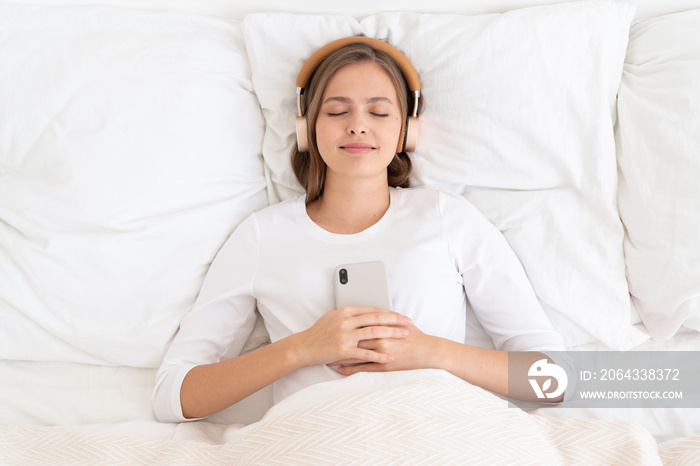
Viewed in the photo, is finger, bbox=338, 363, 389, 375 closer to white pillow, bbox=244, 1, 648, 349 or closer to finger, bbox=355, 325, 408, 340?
finger, bbox=355, 325, 408, 340

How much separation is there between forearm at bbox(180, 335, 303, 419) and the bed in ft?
0.26

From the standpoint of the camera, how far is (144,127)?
1.48m

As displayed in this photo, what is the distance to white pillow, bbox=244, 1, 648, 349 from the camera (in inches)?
56.9

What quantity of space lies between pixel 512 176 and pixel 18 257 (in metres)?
1.34

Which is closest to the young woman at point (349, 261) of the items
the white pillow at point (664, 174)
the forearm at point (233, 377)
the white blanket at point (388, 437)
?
the forearm at point (233, 377)

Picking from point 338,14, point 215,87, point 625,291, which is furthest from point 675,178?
point 215,87

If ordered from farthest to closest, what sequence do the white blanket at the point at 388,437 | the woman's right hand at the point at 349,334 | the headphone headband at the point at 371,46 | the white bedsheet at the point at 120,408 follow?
the headphone headband at the point at 371,46 < the white bedsheet at the point at 120,408 < the woman's right hand at the point at 349,334 < the white blanket at the point at 388,437

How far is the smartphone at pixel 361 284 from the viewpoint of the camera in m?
1.34

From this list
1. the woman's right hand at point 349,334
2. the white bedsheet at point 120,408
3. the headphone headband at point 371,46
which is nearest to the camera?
the woman's right hand at point 349,334

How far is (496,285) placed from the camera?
141cm

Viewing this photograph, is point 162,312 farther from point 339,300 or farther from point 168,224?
Answer: point 339,300

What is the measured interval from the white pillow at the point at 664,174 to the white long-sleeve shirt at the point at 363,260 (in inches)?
11.2

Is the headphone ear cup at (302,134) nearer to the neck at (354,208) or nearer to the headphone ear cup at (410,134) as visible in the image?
the neck at (354,208)

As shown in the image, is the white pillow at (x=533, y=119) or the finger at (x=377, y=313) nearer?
the finger at (x=377, y=313)
